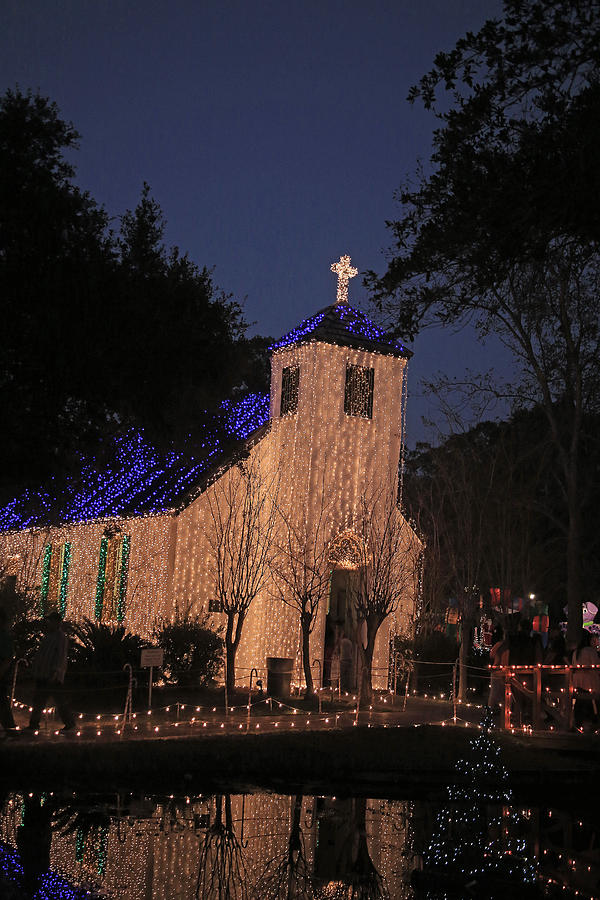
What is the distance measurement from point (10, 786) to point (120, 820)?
85.4 inches

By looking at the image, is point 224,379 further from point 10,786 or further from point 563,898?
point 563,898

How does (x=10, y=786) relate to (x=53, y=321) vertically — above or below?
below

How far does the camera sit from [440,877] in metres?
8.40

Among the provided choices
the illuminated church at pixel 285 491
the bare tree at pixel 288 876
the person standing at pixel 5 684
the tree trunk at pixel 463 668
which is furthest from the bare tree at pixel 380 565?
the bare tree at pixel 288 876

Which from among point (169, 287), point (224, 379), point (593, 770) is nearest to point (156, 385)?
point (169, 287)

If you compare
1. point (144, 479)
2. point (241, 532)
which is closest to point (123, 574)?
point (144, 479)

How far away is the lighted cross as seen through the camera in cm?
2661

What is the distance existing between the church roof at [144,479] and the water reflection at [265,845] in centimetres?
1205

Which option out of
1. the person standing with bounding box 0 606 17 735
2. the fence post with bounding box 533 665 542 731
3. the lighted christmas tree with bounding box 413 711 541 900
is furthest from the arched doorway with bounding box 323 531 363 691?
the lighted christmas tree with bounding box 413 711 541 900

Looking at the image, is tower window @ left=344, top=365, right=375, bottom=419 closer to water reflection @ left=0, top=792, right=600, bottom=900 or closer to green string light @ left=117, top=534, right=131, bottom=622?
green string light @ left=117, top=534, right=131, bottom=622

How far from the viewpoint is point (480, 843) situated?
999 centimetres

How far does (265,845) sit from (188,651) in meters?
13.3

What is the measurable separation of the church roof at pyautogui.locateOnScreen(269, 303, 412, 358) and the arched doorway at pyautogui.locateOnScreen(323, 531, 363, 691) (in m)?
4.63

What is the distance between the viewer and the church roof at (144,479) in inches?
973
